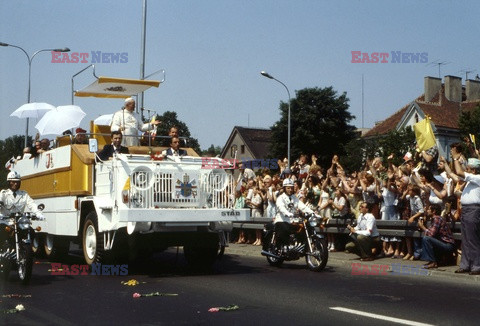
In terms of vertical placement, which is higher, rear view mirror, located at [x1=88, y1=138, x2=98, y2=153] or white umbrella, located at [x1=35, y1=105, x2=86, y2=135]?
white umbrella, located at [x1=35, y1=105, x2=86, y2=135]

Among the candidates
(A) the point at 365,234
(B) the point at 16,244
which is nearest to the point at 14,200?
(B) the point at 16,244

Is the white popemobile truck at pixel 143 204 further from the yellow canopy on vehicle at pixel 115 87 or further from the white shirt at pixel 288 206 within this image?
the yellow canopy on vehicle at pixel 115 87

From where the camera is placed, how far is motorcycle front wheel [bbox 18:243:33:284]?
465 inches

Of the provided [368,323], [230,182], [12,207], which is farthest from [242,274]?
[368,323]

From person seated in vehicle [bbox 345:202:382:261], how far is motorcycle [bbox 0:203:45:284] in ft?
23.7

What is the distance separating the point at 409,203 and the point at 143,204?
671cm

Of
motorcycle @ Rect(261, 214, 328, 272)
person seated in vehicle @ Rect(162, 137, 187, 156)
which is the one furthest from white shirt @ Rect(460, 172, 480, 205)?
person seated in vehicle @ Rect(162, 137, 187, 156)

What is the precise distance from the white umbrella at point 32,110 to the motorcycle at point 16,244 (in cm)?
819

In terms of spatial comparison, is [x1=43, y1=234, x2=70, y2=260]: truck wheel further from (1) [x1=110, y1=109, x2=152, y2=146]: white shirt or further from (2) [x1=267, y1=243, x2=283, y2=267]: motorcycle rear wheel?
(2) [x1=267, y1=243, x2=283, y2=267]: motorcycle rear wheel

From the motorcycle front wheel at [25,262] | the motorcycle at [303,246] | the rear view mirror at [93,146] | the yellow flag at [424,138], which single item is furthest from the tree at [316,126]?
the motorcycle front wheel at [25,262]

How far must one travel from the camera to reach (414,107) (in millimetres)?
87375

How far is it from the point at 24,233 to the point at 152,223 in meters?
2.19

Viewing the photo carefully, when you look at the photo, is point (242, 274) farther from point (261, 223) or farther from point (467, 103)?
point (467, 103)

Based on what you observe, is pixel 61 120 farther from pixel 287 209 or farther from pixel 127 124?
pixel 287 209
